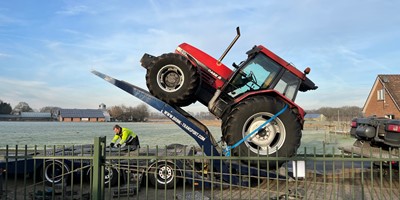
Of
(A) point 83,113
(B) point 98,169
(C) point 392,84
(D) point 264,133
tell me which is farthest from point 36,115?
(B) point 98,169

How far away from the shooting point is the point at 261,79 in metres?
7.64

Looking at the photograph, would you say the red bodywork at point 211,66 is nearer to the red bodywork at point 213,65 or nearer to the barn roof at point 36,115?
the red bodywork at point 213,65

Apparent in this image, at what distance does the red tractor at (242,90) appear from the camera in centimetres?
694

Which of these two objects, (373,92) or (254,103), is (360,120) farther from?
(373,92)

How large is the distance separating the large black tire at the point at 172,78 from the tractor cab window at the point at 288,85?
1.94 metres

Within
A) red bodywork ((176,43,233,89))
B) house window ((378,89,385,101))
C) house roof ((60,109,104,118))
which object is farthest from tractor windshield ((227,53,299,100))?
house roof ((60,109,104,118))

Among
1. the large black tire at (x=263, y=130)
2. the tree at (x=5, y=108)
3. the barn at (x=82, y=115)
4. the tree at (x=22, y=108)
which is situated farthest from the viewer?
the tree at (x=22, y=108)

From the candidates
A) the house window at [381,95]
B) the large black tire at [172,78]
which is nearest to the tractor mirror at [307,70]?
the large black tire at [172,78]

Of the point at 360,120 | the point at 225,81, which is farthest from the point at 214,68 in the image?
the point at 360,120

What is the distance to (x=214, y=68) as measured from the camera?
772cm

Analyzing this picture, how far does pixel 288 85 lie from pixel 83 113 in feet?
302

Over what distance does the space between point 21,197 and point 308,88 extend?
6.94 meters

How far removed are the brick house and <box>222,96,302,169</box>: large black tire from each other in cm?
2697

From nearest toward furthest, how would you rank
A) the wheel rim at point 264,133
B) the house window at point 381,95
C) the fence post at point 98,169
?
the fence post at point 98,169 < the wheel rim at point 264,133 < the house window at point 381,95
